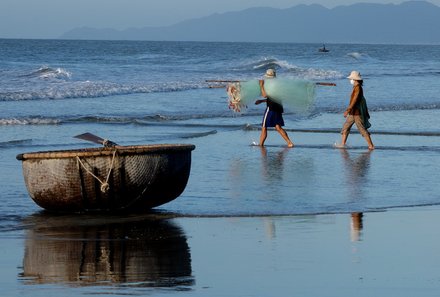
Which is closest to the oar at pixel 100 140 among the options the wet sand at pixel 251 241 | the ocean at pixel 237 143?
the wet sand at pixel 251 241

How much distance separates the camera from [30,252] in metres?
8.77

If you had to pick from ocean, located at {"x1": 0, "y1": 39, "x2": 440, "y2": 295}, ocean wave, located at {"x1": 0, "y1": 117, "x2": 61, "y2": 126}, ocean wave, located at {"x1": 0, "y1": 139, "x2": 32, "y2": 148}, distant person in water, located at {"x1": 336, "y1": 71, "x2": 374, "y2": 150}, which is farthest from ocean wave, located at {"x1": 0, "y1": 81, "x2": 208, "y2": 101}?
distant person in water, located at {"x1": 336, "y1": 71, "x2": 374, "y2": 150}

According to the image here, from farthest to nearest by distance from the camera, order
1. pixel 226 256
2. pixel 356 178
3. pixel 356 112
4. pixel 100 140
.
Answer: pixel 356 112 → pixel 356 178 → pixel 100 140 → pixel 226 256

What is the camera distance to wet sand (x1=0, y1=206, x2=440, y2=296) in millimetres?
7430

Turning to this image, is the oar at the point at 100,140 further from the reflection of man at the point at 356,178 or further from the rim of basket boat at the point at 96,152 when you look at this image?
the reflection of man at the point at 356,178

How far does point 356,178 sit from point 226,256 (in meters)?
5.56

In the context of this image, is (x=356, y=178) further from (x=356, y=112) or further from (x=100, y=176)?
(x=356, y=112)

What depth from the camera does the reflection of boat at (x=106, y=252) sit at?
7.72 m

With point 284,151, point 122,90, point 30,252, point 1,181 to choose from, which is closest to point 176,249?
point 30,252

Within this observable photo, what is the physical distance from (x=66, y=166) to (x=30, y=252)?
76.4 inches

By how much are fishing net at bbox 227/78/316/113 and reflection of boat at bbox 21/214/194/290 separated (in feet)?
25.1

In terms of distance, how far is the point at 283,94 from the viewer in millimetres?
18094

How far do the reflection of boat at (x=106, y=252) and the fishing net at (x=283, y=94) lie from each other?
7.65m

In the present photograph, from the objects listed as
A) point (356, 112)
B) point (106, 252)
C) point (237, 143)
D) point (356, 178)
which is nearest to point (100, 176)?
point (106, 252)
